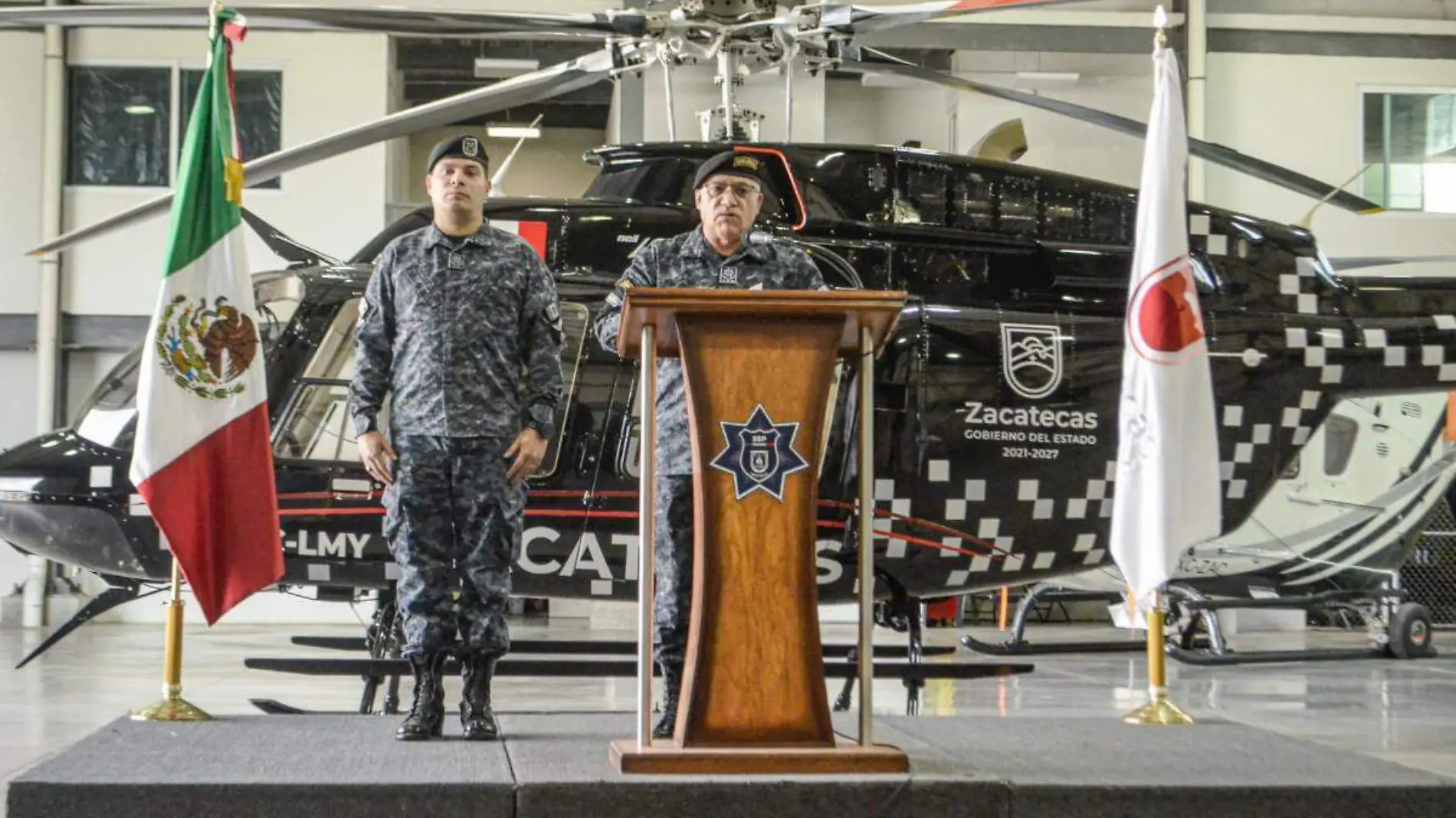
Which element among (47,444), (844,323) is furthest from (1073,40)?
(844,323)

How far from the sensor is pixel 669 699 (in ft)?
12.6

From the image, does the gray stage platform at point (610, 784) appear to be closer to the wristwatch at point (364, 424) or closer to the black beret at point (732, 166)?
the wristwatch at point (364, 424)

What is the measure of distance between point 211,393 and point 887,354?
264cm

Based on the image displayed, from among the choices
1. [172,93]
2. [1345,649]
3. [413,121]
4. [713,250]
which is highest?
[172,93]

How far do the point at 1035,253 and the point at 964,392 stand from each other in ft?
2.76

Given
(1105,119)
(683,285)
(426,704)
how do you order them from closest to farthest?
(426,704) < (683,285) < (1105,119)

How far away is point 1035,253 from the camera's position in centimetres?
651

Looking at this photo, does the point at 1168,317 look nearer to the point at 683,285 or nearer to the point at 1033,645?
the point at 683,285

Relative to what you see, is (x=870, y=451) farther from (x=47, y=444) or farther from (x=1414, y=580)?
(x=1414, y=580)

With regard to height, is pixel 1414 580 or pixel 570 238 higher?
pixel 570 238

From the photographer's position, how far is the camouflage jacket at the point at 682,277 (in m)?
3.96

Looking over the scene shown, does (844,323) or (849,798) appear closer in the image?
(849,798)

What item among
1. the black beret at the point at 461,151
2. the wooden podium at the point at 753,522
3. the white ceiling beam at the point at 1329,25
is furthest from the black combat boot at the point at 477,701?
the white ceiling beam at the point at 1329,25

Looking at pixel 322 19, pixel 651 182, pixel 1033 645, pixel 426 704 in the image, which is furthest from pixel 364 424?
pixel 1033 645
